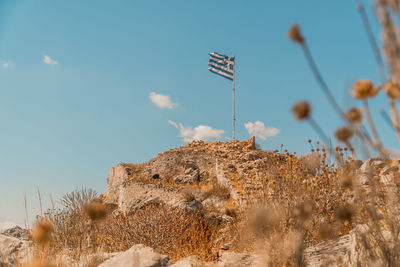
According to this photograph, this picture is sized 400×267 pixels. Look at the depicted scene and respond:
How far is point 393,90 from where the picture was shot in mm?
1264

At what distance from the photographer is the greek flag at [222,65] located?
828 inches

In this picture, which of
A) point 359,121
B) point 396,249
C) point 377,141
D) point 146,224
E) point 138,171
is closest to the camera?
point 377,141

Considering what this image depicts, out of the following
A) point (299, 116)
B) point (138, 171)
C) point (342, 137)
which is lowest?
point (342, 137)

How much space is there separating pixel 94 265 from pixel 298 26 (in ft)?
13.7

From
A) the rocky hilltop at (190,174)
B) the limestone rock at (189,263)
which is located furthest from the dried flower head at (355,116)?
the rocky hilltop at (190,174)

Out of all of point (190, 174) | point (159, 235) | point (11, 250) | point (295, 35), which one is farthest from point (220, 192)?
point (295, 35)

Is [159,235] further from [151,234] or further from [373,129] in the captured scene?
[373,129]

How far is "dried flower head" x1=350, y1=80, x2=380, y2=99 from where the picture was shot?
134cm

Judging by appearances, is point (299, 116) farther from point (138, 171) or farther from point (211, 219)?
point (138, 171)

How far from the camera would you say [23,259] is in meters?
4.83

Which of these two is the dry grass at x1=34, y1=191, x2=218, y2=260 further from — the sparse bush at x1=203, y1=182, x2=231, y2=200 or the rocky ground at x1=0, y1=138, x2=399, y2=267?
the sparse bush at x1=203, y1=182, x2=231, y2=200

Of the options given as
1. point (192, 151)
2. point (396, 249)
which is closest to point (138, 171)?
point (192, 151)

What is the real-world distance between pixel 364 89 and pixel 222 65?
Answer: 2052 cm

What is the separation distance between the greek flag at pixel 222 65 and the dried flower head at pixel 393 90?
1988 cm
